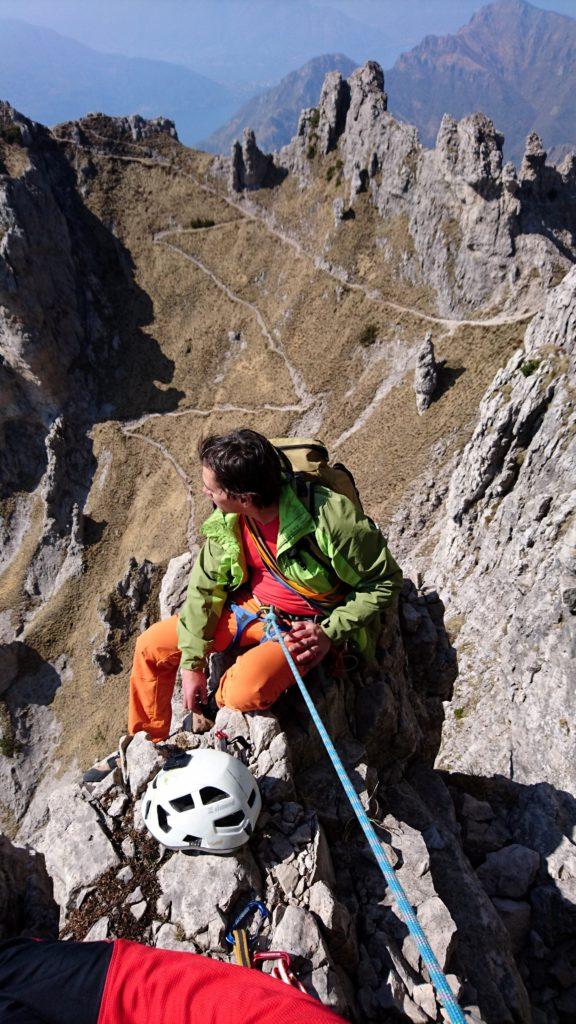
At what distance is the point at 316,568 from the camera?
8273mm

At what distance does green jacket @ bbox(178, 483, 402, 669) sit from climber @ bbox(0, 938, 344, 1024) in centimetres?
421

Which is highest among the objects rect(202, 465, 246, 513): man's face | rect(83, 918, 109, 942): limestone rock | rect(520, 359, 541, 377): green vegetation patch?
rect(520, 359, 541, 377): green vegetation patch

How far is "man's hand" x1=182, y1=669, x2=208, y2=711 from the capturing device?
8836 millimetres

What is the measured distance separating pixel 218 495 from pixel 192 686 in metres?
3.57

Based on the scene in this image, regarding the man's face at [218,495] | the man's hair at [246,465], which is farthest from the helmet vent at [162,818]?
the man's hair at [246,465]

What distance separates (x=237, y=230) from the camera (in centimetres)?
8350

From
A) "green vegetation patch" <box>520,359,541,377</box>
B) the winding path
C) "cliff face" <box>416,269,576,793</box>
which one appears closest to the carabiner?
"cliff face" <box>416,269,576,793</box>

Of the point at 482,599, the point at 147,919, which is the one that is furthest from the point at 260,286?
the point at 147,919

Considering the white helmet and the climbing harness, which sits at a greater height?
the white helmet

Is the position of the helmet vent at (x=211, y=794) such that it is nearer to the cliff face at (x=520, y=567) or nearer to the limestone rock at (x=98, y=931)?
the limestone rock at (x=98, y=931)

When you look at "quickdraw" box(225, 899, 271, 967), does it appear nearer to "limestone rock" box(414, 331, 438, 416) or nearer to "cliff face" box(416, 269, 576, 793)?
"cliff face" box(416, 269, 576, 793)

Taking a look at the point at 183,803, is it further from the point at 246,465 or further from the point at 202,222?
the point at 202,222

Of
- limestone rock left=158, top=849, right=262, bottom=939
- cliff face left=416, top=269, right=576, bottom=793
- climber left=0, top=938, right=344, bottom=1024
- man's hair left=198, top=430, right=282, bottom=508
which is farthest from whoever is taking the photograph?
cliff face left=416, top=269, right=576, bottom=793

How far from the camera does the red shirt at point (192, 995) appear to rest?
14.3 feet
